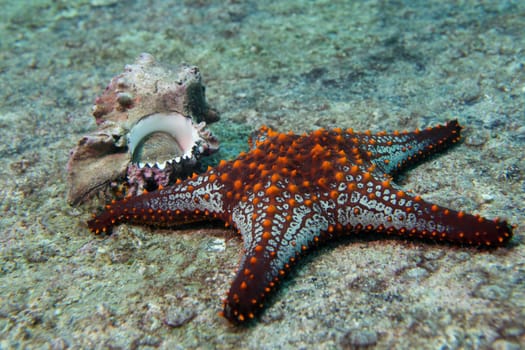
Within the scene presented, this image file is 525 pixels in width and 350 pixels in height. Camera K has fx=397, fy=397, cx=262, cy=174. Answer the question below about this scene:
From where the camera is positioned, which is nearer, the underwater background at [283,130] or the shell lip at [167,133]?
the underwater background at [283,130]

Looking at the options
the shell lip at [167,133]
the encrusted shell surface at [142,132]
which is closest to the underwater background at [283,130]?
the encrusted shell surface at [142,132]

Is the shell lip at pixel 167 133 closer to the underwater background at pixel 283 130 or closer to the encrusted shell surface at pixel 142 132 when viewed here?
the encrusted shell surface at pixel 142 132

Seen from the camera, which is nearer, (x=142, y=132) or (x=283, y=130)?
(x=142, y=132)

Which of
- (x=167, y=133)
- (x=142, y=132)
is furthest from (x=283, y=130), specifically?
(x=142, y=132)

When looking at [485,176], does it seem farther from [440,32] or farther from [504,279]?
[440,32]

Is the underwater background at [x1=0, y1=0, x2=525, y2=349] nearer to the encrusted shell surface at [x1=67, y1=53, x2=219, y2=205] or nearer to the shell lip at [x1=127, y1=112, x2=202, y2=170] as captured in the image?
the encrusted shell surface at [x1=67, y1=53, x2=219, y2=205]

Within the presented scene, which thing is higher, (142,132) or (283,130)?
(142,132)

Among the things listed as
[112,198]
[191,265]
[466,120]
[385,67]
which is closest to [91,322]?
[191,265]

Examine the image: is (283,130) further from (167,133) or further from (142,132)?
(142,132)
